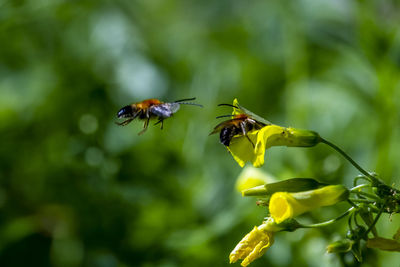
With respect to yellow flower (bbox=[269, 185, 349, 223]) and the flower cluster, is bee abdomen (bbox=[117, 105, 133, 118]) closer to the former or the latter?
the flower cluster

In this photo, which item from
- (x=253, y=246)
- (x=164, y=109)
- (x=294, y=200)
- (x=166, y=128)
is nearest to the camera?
(x=294, y=200)

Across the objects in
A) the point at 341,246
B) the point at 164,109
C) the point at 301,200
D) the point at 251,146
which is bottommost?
the point at 341,246

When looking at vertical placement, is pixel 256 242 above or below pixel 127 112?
below

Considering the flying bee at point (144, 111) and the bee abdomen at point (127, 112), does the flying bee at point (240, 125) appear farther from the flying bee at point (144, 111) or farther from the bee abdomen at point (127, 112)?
the bee abdomen at point (127, 112)

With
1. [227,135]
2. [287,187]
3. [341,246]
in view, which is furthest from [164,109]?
[341,246]

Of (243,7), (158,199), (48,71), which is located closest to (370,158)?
(158,199)

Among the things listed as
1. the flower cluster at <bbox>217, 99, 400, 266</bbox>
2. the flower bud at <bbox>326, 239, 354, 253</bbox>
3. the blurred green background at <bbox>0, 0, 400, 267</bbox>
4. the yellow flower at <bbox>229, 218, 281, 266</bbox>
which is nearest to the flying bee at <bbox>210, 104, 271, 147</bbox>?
the flower cluster at <bbox>217, 99, 400, 266</bbox>

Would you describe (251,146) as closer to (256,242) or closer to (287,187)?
(287,187)
